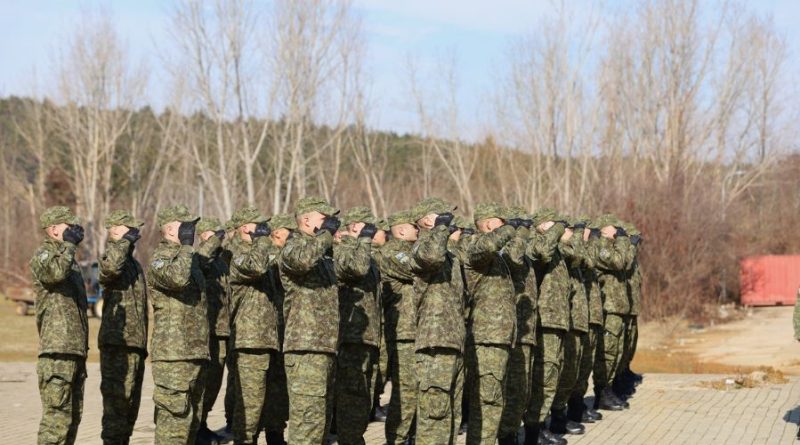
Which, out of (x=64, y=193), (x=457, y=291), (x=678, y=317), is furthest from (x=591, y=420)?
(x=64, y=193)

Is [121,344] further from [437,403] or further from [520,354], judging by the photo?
[520,354]

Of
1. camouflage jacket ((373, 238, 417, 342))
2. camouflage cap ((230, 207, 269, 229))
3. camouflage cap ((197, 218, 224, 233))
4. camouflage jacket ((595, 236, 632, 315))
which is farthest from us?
camouflage jacket ((595, 236, 632, 315))

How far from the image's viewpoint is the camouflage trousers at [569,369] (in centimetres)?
1065

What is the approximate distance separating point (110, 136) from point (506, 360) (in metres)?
32.7

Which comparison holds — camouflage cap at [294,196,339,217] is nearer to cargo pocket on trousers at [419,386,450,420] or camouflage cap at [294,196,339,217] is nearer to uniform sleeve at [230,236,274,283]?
uniform sleeve at [230,236,274,283]

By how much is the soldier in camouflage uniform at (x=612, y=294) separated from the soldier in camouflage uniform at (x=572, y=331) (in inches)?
50.6

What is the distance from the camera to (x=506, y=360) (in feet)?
28.1

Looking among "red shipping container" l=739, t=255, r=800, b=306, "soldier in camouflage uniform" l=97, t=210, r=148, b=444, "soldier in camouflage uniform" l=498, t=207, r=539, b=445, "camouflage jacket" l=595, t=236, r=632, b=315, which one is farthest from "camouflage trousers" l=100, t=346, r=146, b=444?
"red shipping container" l=739, t=255, r=800, b=306

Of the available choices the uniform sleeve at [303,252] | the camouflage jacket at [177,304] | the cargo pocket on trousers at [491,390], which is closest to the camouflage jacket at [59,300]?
the camouflage jacket at [177,304]

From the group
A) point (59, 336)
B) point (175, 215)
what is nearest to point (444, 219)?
Result: point (175, 215)

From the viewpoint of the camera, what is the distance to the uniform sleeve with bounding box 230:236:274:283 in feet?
28.1

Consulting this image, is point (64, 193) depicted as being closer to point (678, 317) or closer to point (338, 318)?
point (678, 317)

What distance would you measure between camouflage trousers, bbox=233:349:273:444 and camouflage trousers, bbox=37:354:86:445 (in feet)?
4.28

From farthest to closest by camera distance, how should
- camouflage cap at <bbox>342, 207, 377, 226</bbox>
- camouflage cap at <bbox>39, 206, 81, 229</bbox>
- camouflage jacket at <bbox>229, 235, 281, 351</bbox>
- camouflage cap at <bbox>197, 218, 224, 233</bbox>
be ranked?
1. camouflage cap at <bbox>197, 218, 224, 233</bbox>
2. camouflage cap at <bbox>342, 207, 377, 226</bbox>
3. camouflage jacket at <bbox>229, 235, 281, 351</bbox>
4. camouflage cap at <bbox>39, 206, 81, 229</bbox>
